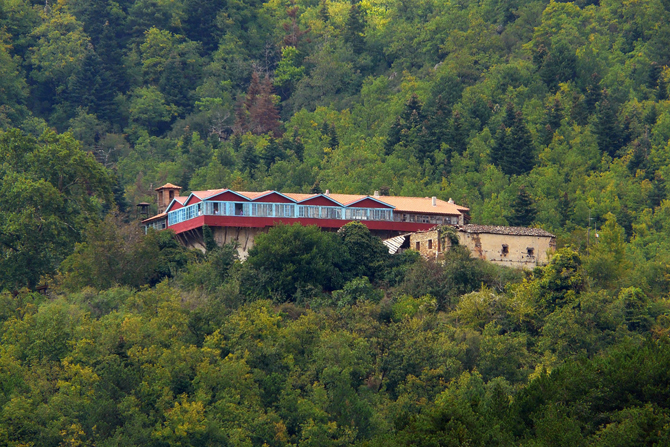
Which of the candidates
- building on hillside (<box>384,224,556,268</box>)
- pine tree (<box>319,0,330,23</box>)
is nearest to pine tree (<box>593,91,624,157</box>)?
building on hillside (<box>384,224,556,268</box>)

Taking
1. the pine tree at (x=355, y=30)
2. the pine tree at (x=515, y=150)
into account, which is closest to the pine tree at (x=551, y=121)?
the pine tree at (x=515, y=150)

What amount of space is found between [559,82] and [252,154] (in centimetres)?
2654

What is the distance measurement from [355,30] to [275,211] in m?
49.1

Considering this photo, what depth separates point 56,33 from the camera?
109 metres

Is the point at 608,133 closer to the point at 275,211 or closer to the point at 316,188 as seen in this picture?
the point at 316,188

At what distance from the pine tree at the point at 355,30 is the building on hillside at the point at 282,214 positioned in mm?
42882

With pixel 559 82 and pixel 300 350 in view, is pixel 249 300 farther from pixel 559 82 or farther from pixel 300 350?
pixel 559 82

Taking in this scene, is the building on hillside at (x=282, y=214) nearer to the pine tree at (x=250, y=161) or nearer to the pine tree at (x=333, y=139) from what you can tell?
the pine tree at (x=250, y=161)

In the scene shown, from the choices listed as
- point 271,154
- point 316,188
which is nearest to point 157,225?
point 316,188

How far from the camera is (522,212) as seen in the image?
7844cm

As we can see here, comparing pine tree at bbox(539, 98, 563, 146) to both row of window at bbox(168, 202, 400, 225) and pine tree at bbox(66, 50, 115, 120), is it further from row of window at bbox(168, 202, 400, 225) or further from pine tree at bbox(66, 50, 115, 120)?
pine tree at bbox(66, 50, 115, 120)

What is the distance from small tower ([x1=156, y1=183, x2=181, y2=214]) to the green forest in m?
3.66

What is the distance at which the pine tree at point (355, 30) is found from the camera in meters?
117

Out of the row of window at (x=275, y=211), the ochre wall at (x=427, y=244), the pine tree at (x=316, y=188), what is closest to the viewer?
the ochre wall at (x=427, y=244)
